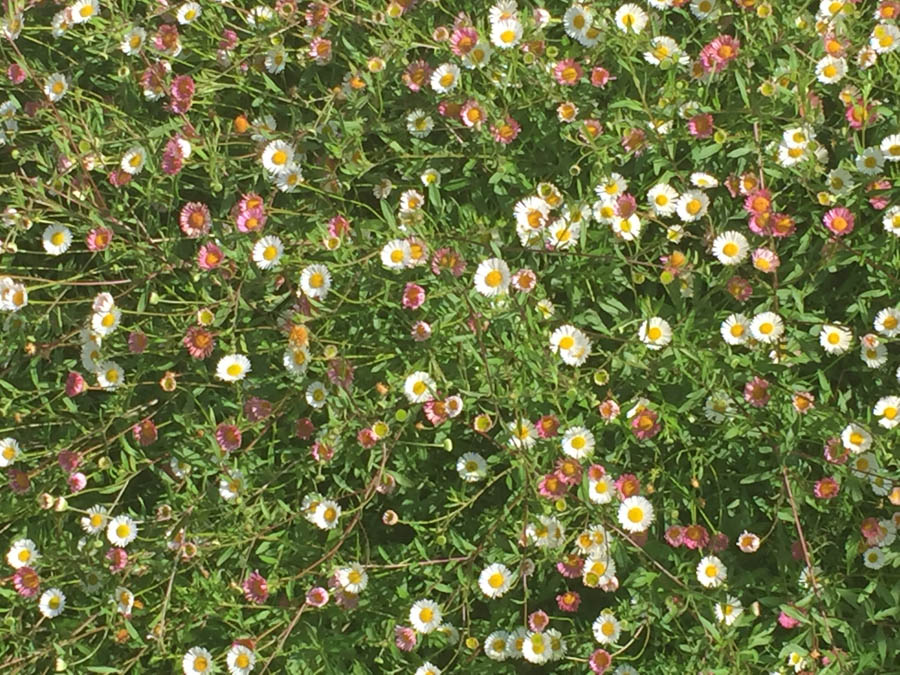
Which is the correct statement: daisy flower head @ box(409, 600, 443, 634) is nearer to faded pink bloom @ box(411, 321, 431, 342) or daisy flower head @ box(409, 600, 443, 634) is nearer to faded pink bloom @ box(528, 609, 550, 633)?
faded pink bloom @ box(528, 609, 550, 633)

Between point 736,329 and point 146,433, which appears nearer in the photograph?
point 736,329

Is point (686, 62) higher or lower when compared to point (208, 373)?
higher

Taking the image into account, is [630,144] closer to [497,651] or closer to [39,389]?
[497,651]

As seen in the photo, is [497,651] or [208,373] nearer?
[497,651]

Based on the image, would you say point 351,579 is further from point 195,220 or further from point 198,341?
point 195,220

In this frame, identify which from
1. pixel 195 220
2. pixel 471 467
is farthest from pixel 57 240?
pixel 471 467

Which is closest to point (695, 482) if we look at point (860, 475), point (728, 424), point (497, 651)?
point (728, 424)

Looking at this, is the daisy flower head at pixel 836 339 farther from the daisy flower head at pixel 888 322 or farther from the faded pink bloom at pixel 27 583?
the faded pink bloom at pixel 27 583
